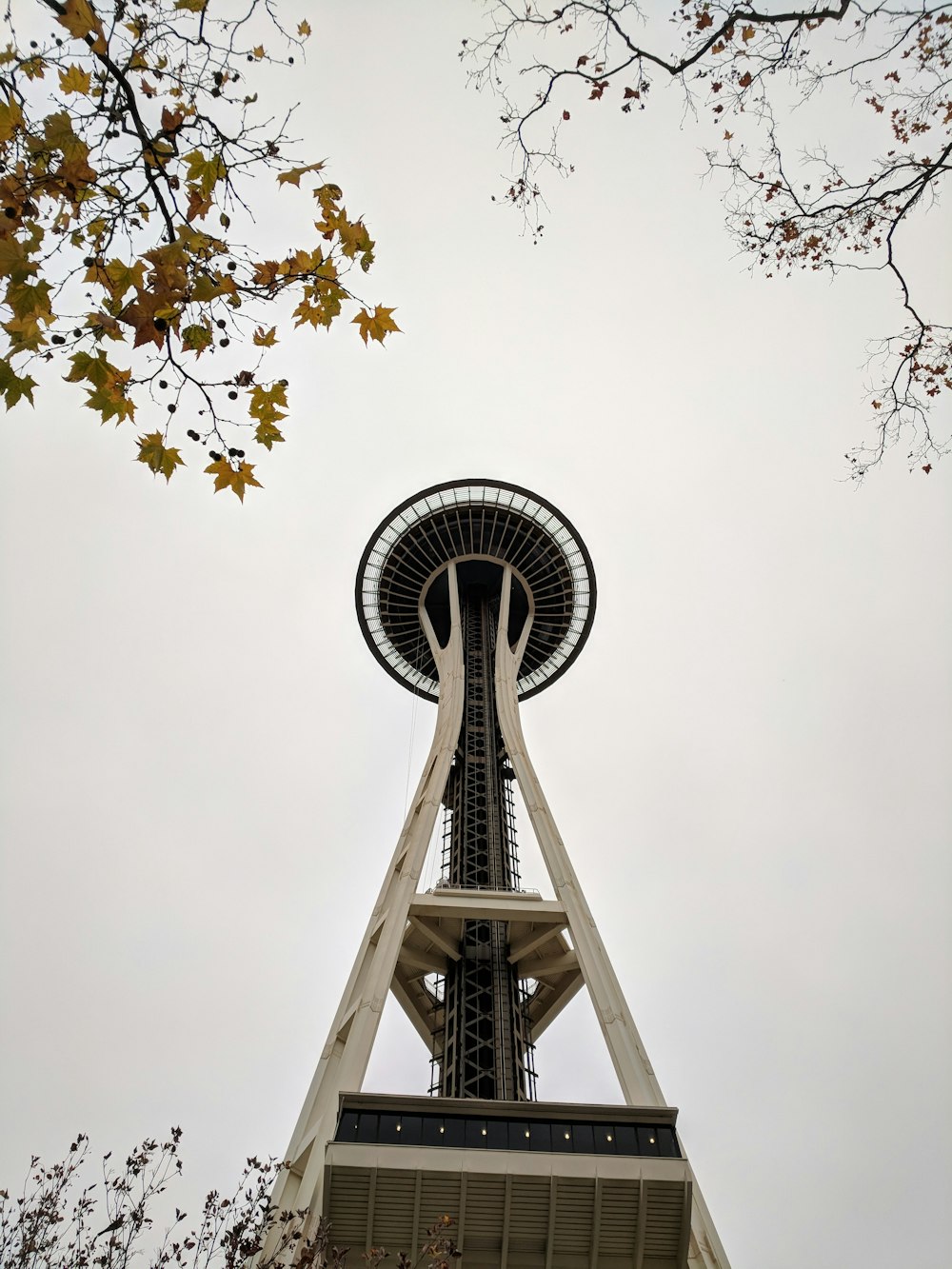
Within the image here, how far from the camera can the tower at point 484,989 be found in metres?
17.8

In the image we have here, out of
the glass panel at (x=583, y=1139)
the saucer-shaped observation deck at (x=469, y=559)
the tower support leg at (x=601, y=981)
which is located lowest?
the glass panel at (x=583, y=1139)

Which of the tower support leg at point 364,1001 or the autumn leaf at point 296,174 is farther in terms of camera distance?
the tower support leg at point 364,1001

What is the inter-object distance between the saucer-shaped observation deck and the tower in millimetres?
106

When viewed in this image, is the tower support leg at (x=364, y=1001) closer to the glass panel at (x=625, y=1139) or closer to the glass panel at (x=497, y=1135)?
the glass panel at (x=497, y=1135)

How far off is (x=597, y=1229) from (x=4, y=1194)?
1311 cm

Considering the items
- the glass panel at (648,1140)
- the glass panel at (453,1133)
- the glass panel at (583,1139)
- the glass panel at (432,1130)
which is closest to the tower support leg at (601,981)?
the glass panel at (648,1140)

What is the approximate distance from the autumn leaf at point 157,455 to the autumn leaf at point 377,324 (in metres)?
1.62

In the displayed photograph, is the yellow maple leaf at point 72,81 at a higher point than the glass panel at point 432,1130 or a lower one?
higher

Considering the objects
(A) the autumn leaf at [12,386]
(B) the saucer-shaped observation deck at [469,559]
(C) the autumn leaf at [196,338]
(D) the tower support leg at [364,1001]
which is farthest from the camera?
(B) the saucer-shaped observation deck at [469,559]

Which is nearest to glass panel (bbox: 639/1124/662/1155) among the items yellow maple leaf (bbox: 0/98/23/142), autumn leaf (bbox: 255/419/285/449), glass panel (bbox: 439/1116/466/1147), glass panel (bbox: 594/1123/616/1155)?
glass panel (bbox: 594/1123/616/1155)

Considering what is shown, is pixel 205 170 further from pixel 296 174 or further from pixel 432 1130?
pixel 432 1130

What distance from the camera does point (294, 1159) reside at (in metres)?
18.8

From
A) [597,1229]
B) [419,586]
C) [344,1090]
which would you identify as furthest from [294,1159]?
[419,586]

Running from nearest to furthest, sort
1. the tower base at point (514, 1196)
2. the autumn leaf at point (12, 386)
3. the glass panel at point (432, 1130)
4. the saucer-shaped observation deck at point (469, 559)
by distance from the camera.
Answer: the autumn leaf at point (12, 386) → the tower base at point (514, 1196) → the glass panel at point (432, 1130) → the saucer-shaped observation deck at point (469, 559)
